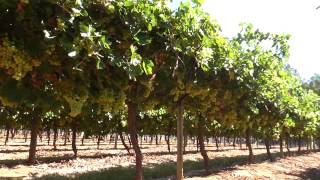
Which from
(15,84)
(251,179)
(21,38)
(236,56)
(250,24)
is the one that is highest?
(250,24)

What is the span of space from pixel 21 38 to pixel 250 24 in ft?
42.7

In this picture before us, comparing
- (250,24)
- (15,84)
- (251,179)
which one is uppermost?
(250,24)

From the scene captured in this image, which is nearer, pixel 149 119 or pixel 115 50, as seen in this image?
pixel 115 50

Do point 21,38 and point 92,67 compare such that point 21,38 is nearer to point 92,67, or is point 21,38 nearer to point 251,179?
point 92,67

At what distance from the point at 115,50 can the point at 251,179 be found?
1306 centimetres

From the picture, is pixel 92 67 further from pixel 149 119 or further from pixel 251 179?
pixel 149 119

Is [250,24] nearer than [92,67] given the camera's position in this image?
No

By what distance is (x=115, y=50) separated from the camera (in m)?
6.78

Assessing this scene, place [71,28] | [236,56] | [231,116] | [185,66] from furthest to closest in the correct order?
[231,116] < [236,56] < [185,66] < [71,28]

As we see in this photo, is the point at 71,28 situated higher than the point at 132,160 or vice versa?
the point at 71,28

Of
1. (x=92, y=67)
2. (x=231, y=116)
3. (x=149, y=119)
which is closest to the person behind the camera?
(x=92, y=67)

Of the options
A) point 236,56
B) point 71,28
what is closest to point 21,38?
point 71,28

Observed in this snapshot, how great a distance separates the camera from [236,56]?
13750 mm

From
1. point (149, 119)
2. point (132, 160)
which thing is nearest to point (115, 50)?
point (132, 160)
